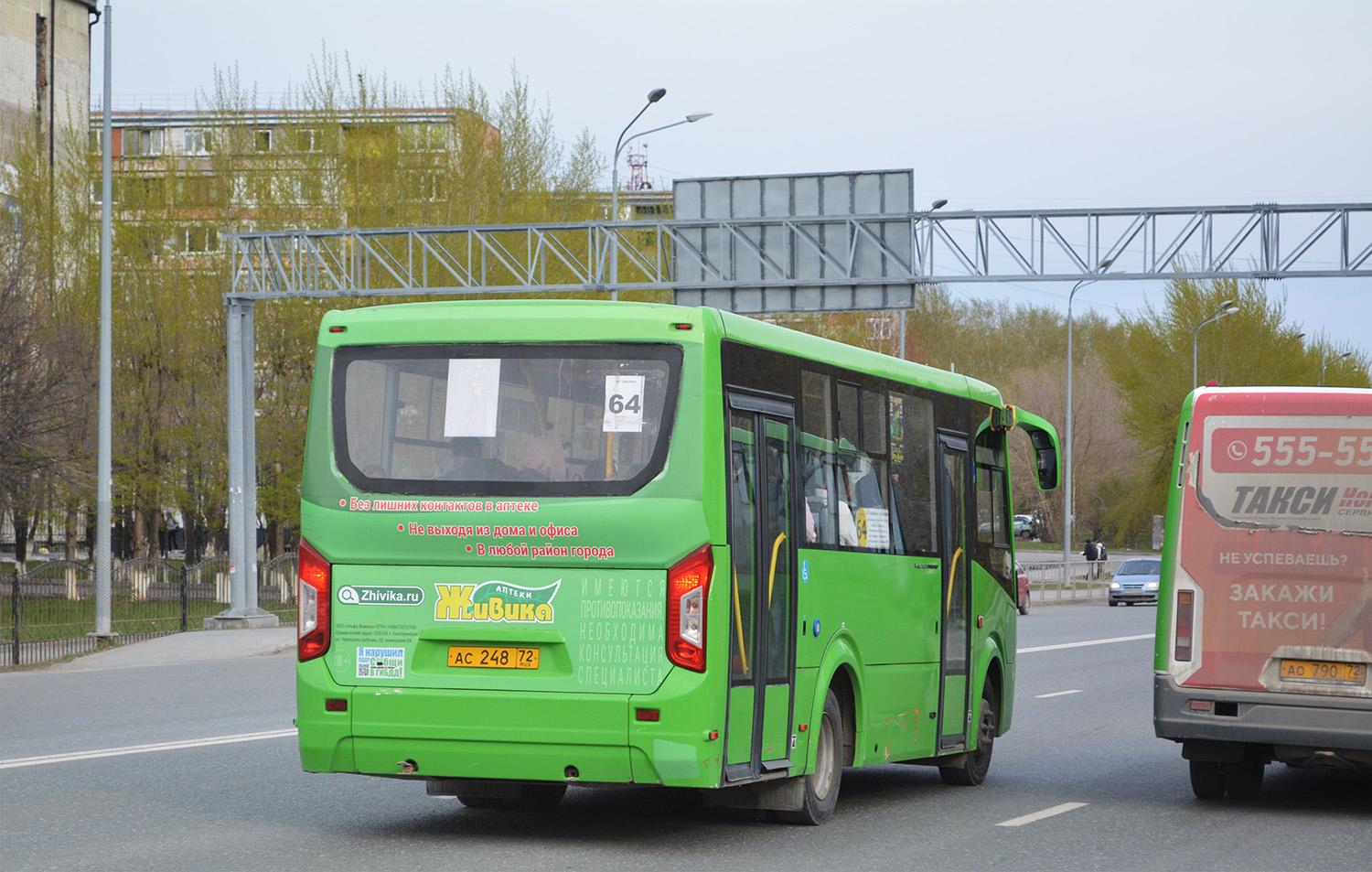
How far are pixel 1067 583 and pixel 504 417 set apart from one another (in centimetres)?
4868

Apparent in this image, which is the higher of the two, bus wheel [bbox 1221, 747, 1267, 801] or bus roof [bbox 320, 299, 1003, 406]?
bus roof [bbox 320, 299, 1003, 406]

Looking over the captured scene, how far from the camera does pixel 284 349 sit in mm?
39625

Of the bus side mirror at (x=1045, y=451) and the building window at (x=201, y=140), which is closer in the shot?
the bus side mirror at (x=1045, y=451)

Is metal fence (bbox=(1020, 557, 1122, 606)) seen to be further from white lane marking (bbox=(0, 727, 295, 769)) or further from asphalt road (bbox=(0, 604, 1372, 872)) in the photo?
white lane marking (bbox=(0, 727, 295, 769))

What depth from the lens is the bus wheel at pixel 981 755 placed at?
40.5 feet

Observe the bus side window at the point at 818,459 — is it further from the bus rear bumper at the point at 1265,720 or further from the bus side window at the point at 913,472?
the bus rear bumper at the point at 1265,720

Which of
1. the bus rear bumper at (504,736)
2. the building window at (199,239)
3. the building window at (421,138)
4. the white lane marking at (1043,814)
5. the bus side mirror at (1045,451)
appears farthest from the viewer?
the building window at (199,239)

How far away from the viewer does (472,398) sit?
8.91 m

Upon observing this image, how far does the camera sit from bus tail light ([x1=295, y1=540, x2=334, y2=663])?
8.94m

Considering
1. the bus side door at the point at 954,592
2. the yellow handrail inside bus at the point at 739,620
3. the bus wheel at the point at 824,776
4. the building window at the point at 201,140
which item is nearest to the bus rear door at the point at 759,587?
the yellow handrail inside bus at the point at 739,620

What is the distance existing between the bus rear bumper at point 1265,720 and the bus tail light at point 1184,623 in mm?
159

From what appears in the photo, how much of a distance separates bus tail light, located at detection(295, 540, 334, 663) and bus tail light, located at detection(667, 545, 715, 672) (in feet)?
5.88

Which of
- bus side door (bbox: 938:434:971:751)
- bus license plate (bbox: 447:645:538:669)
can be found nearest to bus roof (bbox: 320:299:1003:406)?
bus license plate (bbox: 447:645:538:669)

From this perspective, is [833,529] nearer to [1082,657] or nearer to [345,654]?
[345,654]
